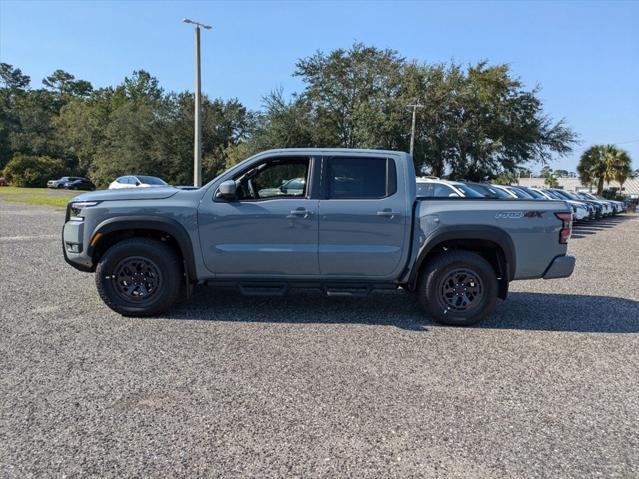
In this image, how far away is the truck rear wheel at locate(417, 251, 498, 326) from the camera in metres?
5.30

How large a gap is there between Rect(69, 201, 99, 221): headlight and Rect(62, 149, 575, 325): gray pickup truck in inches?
0.6

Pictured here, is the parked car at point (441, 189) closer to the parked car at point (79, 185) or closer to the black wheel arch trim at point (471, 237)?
the black wheel arch trim at point (471, 237)

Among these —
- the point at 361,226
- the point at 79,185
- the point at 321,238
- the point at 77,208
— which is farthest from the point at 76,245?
the point at 79,185

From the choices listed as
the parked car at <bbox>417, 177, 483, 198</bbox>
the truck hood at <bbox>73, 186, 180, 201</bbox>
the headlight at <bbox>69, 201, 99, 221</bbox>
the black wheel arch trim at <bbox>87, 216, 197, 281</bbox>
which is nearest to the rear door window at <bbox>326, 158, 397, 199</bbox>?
the black wheel arch trim at <bbox>87, 216, 197, 281</bbox>

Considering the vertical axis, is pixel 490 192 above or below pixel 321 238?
above

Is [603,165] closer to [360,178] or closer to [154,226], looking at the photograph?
[360,178]

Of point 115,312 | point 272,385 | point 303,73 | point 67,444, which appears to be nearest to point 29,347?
point 115,312

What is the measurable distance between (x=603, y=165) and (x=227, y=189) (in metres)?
51.8

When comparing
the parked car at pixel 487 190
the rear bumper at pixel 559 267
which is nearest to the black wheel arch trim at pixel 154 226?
the rear bumper at pixel 559 267

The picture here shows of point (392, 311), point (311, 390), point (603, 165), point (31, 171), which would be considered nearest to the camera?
point (311, 390)

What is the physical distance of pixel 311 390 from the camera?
12.0 feet

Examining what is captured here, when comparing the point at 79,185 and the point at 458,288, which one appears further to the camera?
the point at 79,185

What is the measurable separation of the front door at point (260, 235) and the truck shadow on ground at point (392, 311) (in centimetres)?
63

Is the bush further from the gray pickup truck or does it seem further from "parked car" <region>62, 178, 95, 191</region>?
the gray pickup truck
